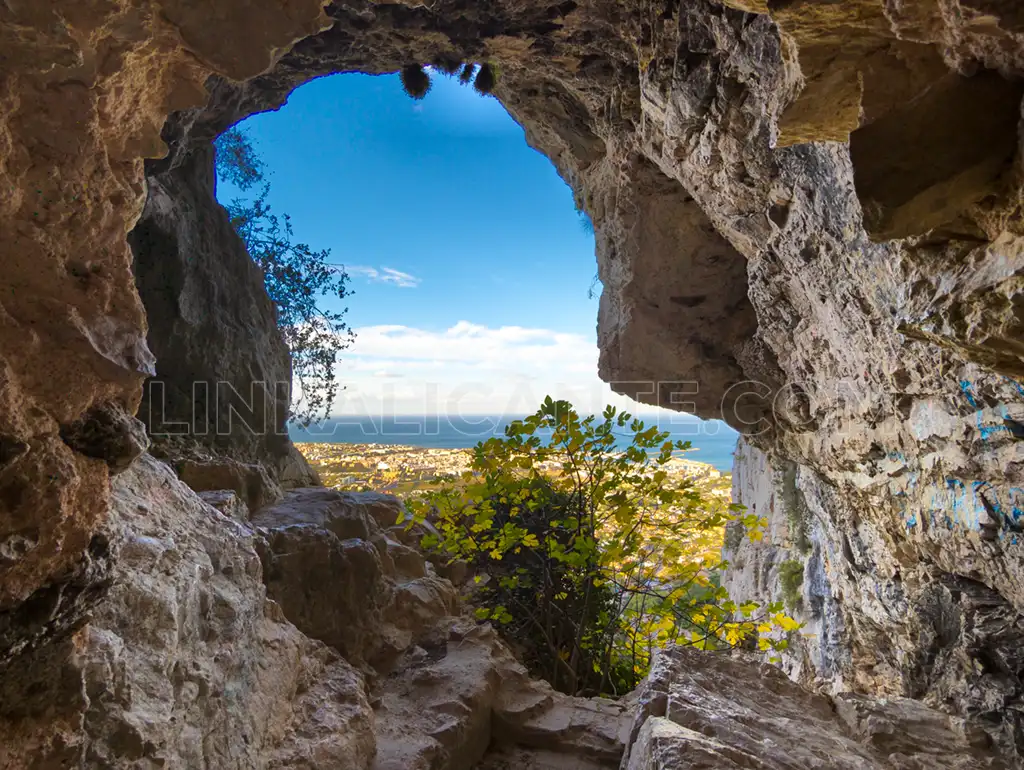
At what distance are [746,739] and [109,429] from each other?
110 inches

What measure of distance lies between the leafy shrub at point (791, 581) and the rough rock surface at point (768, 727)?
4606 millimetres

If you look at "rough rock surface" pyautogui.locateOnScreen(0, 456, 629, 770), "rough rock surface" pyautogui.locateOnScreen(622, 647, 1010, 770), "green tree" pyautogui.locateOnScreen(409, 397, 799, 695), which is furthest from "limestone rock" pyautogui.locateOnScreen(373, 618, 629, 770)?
"rough rock surface" pyautogui.locateOnScreen(622, 647, 1010, 770)

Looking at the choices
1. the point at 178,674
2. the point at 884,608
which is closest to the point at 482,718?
the point at 178,674

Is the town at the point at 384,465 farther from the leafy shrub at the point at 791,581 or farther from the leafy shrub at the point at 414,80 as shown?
the leafy shrub at the point at 414,80

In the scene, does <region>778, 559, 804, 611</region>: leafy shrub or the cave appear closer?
the cave

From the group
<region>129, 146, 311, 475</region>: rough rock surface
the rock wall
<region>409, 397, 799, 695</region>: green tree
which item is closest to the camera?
the rock wall

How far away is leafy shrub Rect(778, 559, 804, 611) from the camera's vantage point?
7.44 meters

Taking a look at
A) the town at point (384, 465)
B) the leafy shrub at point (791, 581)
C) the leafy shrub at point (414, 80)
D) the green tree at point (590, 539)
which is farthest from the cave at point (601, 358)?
the town at point (384, 465)

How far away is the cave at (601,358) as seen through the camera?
140 cm

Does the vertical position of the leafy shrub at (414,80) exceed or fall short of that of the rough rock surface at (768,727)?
it exceeds it

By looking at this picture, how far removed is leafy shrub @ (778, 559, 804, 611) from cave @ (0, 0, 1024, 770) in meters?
0.60

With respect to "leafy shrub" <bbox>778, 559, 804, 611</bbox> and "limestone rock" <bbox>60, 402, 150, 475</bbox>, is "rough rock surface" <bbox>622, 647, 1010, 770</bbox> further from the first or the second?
"leafy shrub" <bbox>778, 559, 804, 611</bbox>

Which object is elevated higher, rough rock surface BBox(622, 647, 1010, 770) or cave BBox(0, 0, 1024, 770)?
cave BBox(0, 0, 1024, 770)

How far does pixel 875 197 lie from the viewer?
Result: 4.51 feet
